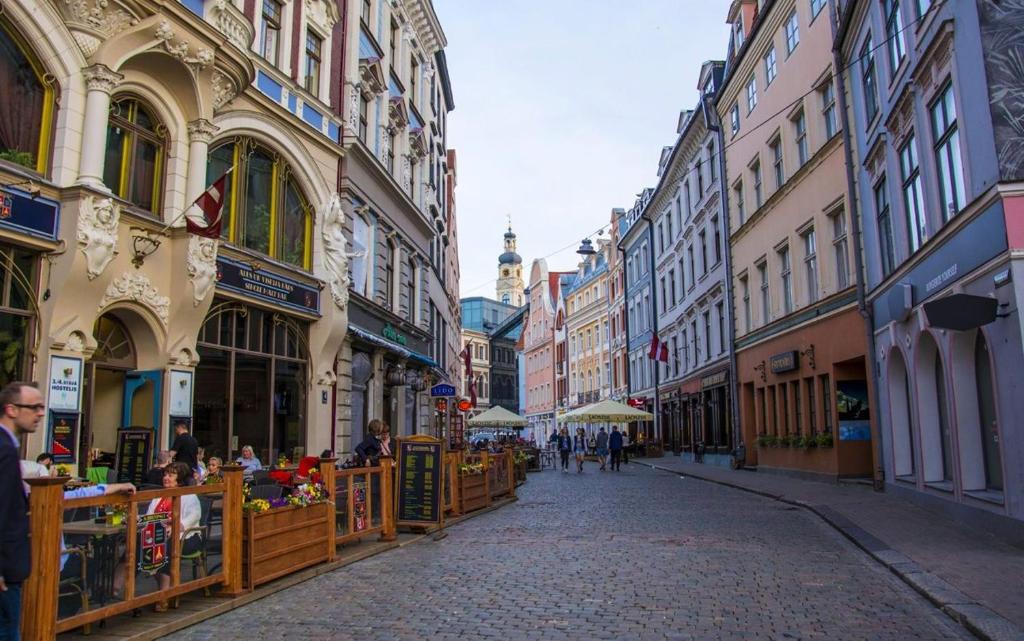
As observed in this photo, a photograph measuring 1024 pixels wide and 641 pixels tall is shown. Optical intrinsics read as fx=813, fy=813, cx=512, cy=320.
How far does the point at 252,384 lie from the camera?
50.7 feet

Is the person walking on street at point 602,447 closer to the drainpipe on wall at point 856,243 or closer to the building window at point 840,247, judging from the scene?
the building window at point 840,247

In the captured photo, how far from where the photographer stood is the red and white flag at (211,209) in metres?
11.8

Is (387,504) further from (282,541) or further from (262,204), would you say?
(262,204)

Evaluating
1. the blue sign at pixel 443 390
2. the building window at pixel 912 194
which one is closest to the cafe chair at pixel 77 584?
the building window at pixel 912 194

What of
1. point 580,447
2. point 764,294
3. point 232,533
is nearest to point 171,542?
point 232,533

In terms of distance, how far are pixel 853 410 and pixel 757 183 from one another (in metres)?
9.44

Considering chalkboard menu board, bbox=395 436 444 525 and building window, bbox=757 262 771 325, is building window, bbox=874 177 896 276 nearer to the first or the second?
building window, bbox=757 262 771 325

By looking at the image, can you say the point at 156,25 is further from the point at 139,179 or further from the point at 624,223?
the point at 624,223

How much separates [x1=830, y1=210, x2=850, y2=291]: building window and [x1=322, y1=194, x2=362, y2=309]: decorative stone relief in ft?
37.3

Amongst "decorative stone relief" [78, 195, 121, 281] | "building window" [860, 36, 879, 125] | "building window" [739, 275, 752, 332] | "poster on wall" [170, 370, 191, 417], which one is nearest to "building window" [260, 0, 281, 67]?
"decorative stone relief" [78, 195, 121, 281]

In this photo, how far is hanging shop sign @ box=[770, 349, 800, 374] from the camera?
70.4 ft

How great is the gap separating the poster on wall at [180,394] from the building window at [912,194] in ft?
39.6

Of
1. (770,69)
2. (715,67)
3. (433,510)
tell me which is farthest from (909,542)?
(715,67)

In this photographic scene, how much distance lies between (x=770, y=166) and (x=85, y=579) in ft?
72.4
